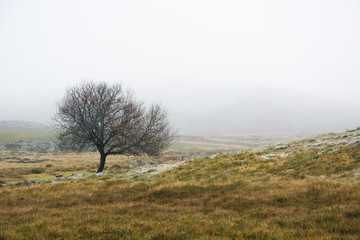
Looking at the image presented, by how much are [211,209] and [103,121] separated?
2236 centimetres

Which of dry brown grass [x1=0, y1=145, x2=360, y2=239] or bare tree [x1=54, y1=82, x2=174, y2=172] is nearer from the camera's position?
dry brown grass [x1=0, y1=145, x2=360, y2=239]

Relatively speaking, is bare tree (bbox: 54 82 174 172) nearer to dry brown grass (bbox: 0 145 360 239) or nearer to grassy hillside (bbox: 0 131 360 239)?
grassy hillside (bbox: 0 131 360 239)

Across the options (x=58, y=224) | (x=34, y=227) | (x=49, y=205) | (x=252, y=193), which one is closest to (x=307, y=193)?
(x=252, y=193)

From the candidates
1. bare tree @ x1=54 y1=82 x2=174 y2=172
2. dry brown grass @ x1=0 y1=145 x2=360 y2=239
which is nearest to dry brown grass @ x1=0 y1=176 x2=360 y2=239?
dry brown grass @ x1=0 y1=145 x2=360 y2=239

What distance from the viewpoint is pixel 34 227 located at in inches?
323

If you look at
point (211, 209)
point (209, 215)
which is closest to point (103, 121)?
point (211, 209)

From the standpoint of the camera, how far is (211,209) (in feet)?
33.1

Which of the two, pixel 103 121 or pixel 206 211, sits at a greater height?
pixel 103 121

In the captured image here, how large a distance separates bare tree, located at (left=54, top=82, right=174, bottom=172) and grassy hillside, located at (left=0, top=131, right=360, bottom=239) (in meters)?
11.5

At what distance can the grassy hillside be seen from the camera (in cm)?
707

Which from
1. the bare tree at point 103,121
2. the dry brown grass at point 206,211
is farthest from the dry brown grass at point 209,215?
the bare tree at point 103,121

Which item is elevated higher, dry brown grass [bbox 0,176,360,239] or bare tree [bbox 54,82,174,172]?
bare tree [bbox 54,82,174,172]

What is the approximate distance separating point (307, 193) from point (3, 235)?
12920 mm

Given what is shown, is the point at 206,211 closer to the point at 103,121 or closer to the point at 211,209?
the point at 211,209
